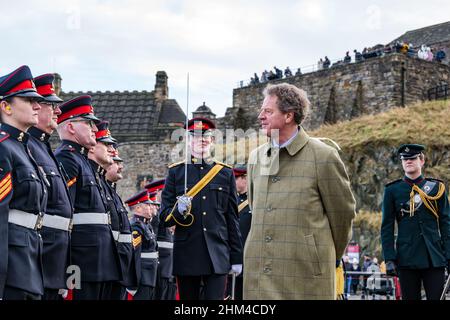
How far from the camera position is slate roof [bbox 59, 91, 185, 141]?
48.2 metres

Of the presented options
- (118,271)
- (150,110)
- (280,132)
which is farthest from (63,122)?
(150,110)

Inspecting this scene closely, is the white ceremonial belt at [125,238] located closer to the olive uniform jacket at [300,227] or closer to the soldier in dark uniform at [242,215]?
the soldier in dark uniform at [242,215]

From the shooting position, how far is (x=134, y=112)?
4984cm

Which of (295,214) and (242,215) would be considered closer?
(295,214)

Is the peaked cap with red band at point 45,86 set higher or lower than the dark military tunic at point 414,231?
higher

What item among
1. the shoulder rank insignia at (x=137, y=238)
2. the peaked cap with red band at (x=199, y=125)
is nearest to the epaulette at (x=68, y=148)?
the peaked cap with red band at (x=199, y=125)

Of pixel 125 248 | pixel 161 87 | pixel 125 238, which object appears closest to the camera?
pixel 125 248

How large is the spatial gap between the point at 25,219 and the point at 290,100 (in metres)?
2.11

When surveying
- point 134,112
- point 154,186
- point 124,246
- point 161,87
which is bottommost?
point 124,246

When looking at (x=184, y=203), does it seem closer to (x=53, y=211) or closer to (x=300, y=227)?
(x=53, y=211)

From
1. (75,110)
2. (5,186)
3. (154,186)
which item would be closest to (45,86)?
(75,110)

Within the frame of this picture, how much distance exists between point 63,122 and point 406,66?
3522 cm

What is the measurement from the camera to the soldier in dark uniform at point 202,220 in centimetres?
782

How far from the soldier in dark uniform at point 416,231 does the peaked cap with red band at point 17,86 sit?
4.35m
